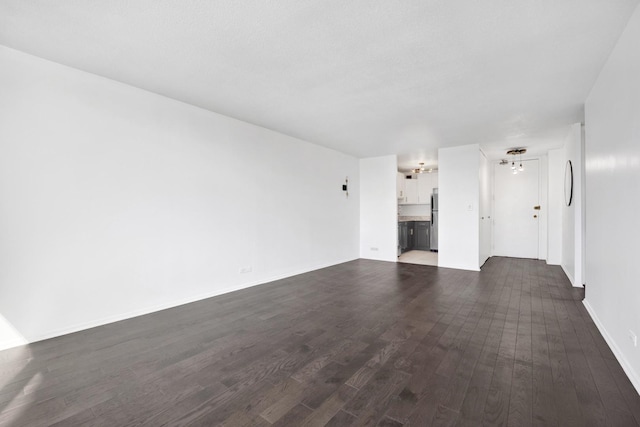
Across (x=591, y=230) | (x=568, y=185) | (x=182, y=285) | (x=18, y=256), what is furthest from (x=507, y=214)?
(x=18, y=256)

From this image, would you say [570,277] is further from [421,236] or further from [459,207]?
[421,236]

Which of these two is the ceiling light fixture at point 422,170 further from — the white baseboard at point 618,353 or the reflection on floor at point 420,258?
the white baseboard at point 618,353

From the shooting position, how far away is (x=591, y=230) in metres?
3.07

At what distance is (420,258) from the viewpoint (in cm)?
728

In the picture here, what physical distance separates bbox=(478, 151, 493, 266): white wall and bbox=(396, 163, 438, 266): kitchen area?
152 centimetres

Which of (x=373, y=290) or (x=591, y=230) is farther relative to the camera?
(x=373, y=290)

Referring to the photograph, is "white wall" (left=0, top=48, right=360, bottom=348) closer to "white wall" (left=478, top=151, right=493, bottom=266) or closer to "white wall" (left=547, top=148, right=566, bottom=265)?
"white wall" (left=478, top=151, right=493, bottom=266)

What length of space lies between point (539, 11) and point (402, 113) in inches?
81.0

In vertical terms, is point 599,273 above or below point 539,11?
below

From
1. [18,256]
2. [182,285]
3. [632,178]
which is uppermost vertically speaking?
[632,178]

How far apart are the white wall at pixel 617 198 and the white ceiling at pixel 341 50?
31 cm

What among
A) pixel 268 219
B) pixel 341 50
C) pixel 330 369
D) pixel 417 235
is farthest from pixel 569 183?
pixel 330 369

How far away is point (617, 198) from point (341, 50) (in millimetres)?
2558

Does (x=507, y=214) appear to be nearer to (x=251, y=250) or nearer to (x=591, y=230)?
(x=591, y=230)
